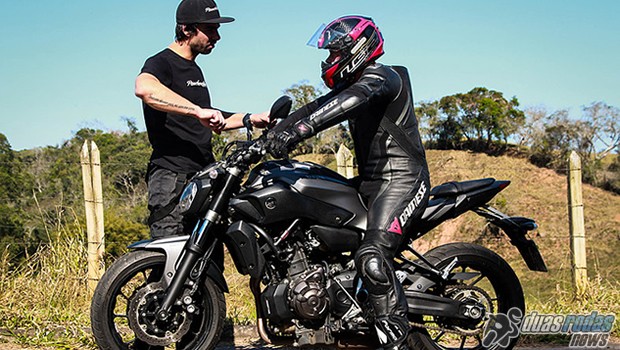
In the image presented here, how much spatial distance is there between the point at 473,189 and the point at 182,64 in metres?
2.28

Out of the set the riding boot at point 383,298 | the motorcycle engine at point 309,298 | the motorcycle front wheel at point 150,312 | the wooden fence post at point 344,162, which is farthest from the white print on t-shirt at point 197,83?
the wooden fence post at point 344,162

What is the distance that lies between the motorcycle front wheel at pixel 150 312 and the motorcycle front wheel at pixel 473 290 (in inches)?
53.8

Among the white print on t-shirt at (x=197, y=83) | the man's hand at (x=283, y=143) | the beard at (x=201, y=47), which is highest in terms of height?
the beard at (x=201, y=47)

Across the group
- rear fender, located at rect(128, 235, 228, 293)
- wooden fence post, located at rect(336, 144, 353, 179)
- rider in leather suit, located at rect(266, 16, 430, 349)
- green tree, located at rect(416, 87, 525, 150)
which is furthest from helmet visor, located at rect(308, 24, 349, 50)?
green tree, located at rect(416, 87, 525, 150)

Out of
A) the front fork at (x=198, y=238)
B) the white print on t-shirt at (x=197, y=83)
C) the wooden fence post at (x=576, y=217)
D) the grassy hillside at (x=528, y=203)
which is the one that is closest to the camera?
the front fork at (x=198, y=238)

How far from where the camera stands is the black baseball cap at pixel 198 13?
16.5 ft

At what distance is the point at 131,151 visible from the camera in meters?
17.4

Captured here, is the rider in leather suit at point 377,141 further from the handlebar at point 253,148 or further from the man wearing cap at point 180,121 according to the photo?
the man wearing cap at point 180,121

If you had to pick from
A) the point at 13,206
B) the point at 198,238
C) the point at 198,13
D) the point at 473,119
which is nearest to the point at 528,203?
the point at 473,119

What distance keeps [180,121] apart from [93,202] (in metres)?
3.20

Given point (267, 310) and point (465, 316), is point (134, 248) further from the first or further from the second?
point (465, 316)

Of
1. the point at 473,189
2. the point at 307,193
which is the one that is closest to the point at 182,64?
the point at 307,193

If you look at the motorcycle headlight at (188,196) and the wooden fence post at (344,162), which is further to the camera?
the wooden fence post at (344,162)

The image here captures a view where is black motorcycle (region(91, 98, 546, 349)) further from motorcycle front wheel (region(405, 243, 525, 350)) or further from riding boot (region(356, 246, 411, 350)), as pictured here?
riding boot (region(356, 246, 411, 350))
